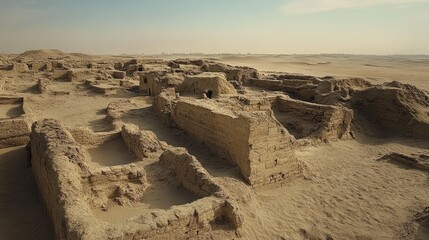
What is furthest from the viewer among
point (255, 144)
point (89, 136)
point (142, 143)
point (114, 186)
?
point (89, 136)

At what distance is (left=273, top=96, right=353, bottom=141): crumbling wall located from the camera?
11562 millimetres

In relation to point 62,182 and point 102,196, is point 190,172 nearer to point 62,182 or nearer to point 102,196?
point 102,196

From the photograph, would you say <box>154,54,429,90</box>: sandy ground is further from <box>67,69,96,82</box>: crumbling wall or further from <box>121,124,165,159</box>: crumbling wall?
<box>121,124,165,159</box>: crumbling wall

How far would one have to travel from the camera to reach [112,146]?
9578 millimetres

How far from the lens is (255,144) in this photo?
25.7 ft

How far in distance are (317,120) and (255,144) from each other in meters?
5.43

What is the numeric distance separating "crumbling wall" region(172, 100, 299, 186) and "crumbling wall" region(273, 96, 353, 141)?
3.42 metres

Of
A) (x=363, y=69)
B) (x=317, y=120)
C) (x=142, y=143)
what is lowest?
(x=363, y=69)

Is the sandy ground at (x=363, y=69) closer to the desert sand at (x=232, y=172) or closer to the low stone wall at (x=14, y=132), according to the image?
the desert sand at (x=232, y=172)

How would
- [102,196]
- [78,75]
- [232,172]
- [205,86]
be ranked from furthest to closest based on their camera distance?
[78,75]
[205,86]
[232,172]
[102,196]

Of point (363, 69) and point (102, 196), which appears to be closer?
point (102, 196)

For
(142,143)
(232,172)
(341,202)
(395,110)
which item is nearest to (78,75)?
(142,143)

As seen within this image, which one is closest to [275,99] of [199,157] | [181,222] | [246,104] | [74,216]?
[246,104]

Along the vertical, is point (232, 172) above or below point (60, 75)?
below
